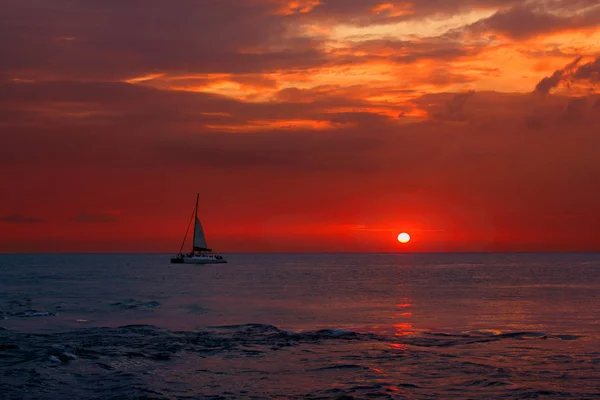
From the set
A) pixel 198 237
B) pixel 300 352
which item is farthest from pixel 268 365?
pixel 198 237

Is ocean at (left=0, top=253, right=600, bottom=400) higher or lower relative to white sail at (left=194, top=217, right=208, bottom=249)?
lower

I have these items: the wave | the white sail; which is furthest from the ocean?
the white sail

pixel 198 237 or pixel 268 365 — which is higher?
pixel 198 237

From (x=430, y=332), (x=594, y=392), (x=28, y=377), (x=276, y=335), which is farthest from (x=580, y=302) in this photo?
(x=28, y=377)

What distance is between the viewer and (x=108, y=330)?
127 ft

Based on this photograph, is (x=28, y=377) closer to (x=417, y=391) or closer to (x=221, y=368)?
(x=221, y=368)

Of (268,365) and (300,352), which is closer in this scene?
(268,365)

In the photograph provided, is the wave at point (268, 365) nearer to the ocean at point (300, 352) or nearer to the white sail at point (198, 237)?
the ocean at point (300, 352)

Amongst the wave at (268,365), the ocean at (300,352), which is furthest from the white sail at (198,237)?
the wave at (268,365)

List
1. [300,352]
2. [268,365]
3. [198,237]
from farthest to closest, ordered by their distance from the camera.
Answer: [198,237] → [300,352] → [268,365]

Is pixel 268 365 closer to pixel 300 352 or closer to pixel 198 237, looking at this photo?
pixel 300 352

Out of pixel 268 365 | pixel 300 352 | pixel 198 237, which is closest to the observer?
pixel 268 365

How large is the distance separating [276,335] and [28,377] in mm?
14748

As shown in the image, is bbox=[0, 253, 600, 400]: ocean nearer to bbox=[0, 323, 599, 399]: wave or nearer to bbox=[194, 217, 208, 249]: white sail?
bbox=[0, 323, 599, 399]: wave
